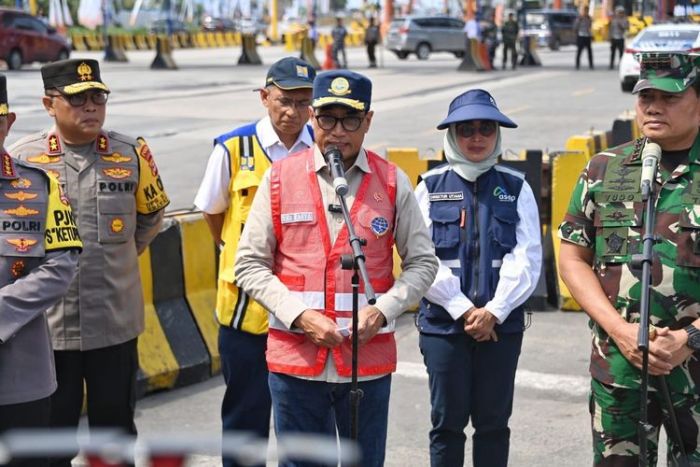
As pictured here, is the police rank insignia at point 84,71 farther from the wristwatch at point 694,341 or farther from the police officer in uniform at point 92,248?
the wristwatch at point 694,341

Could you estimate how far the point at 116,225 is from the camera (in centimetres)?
488

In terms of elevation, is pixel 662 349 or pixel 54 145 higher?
pixel 54 145

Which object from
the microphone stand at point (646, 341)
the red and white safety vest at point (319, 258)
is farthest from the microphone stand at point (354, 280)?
the microphone stand at point (646, 341)

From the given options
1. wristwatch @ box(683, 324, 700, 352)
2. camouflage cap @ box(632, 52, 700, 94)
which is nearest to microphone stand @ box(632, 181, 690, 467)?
wristwatch @ box(683, 324, 700, 352)

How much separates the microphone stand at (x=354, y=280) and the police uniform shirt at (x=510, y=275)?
0.92 m

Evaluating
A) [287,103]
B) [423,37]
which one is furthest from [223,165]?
[423,37]

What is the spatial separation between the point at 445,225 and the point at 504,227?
253 mm

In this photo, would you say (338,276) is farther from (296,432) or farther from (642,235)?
(642,235)

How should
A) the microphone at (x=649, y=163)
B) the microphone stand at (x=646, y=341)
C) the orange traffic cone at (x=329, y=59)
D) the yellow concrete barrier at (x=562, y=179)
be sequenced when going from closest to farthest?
the microphone stand at (x=646, y=341), the microphone at (x=649, y=163), the yellow concrete barrier at (x=562, y=179), the orange traffic cone at (x=329, y=59)

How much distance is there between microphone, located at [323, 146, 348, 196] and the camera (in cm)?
383

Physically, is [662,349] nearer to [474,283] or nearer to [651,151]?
[651,151]

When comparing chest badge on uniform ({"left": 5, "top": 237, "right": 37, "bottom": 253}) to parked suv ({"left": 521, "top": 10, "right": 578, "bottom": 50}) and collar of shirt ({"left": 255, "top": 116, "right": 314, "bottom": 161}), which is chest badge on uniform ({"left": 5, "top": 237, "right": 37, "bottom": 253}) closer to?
collar of shirt ({"left": 255, "top": 116, "right": 314, "bottom": 161})

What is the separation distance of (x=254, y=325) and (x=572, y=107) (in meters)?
22.0

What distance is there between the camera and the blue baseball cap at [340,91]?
4.09 m
